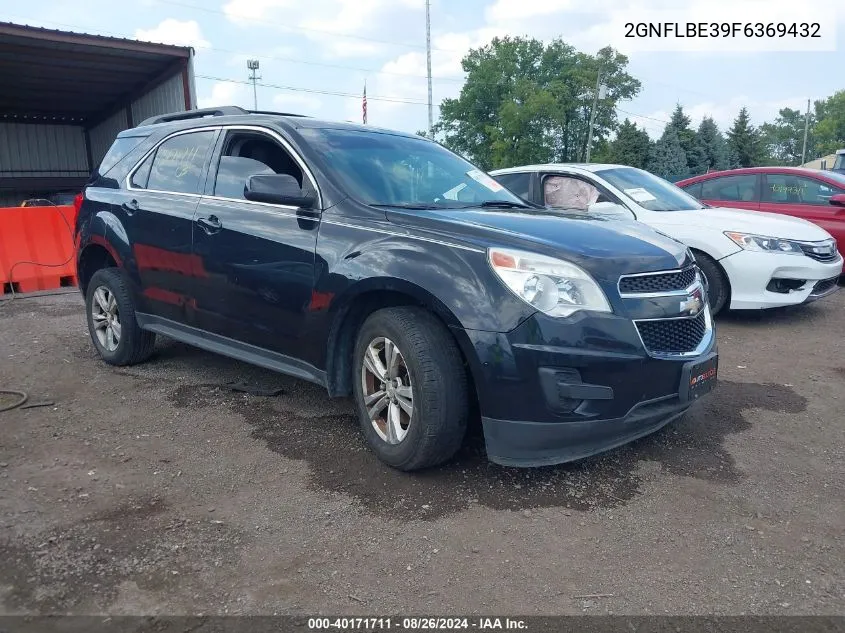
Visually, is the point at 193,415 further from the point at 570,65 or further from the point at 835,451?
the point at 570,65

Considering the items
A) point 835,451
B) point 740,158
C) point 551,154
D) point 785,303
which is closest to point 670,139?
point 740,158

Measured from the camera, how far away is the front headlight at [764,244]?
6598 millimetres

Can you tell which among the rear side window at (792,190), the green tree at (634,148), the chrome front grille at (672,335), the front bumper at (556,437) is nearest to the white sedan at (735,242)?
the rear side window at (792,190)

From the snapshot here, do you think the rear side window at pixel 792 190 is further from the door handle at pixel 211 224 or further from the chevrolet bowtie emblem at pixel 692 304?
the door handle at pixel 211 224

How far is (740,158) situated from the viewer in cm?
5325

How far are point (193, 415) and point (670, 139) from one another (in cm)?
5082

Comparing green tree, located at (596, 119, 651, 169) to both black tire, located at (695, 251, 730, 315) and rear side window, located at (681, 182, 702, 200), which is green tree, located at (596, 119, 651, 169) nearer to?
rear side window, located at (681, 182, 702, 200)

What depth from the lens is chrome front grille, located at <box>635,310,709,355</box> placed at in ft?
10.5

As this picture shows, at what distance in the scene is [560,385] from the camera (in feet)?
10.00

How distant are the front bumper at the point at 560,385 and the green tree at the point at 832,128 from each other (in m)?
107

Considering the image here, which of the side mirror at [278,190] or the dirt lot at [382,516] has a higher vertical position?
the side mirror at [278,190]

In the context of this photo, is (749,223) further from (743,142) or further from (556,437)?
(743,142)

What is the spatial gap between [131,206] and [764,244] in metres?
5.43

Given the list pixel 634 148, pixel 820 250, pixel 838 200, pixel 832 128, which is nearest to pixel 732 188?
pixel 838 200
